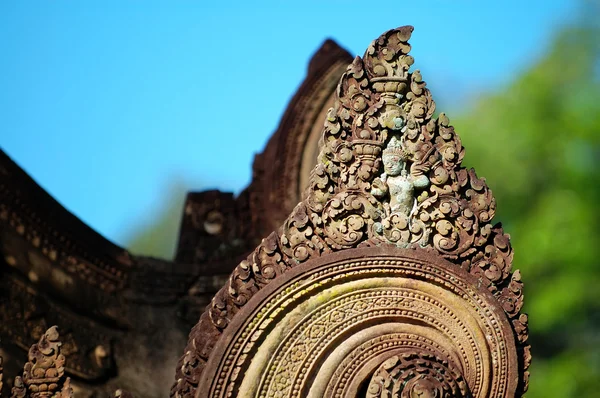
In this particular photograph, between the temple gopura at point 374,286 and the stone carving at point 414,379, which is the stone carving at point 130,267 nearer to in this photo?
the temple gopura at point 374,286

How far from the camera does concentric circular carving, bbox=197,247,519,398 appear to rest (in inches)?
206

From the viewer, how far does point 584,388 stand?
14602 millimetres

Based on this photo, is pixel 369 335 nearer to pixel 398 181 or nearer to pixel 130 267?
pixel 398 181

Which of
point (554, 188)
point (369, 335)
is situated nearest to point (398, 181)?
point (369, 335)

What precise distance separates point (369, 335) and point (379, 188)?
656mm

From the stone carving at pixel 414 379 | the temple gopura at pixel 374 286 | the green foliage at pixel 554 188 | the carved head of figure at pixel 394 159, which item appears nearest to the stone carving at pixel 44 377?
the temple gopura at pixel 374 286

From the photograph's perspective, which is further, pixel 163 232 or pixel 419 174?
pixel 163 232

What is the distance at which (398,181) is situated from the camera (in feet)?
18.5

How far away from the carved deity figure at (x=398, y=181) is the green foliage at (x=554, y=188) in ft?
30.4

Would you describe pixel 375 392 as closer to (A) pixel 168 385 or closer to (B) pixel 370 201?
(B) pixel 370 201

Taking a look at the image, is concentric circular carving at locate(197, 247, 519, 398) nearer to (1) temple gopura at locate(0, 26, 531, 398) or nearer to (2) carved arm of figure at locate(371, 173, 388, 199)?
(1) temple gopura at locate(0, 26, 531, 398)

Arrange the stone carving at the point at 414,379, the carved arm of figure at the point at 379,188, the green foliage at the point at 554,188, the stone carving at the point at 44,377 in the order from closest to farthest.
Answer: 1. the stone carving at the point at 414,379
2. the stone carving at the point at 44,377
3. the carved arm of figure at the point at 379,188
4. the green foliage at the point at 554,188

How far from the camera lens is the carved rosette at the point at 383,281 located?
5.27m

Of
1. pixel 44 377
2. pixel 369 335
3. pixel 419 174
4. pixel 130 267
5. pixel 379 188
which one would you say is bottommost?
pixel 44 377
